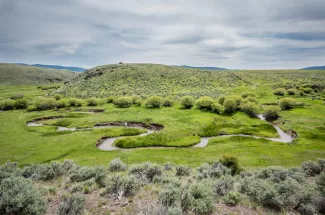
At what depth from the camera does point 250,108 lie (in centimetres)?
6097

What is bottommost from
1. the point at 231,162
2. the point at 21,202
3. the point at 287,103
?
the point at 231,162

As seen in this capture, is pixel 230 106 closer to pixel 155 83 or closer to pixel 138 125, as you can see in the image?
pixel 138 125

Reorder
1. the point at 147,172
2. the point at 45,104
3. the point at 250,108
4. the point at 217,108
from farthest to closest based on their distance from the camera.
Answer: the point at 45,104, the point at 217,108, the point at 250,108, the point at 147,172

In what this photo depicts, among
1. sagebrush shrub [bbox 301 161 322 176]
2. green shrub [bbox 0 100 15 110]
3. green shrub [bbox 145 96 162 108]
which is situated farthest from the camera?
green shrub [bbox 0 100 15 110]

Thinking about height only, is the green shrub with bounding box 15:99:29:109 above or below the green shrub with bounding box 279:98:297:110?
below

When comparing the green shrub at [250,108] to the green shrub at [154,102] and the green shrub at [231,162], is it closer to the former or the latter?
the green shrub at [154,102]

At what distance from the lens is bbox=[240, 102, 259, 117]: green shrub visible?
199ft

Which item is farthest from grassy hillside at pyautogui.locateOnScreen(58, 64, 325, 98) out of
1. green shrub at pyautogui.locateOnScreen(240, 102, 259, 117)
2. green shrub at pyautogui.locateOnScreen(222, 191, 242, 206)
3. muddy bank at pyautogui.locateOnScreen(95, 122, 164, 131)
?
green shrub at pyautogui.locateOnScreen(222, 191, 242, 206)

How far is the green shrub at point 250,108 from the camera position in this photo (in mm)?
60656

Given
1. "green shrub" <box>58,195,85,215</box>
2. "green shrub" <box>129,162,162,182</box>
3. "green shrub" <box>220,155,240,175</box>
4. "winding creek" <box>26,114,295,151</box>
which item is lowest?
"winding creek" <box>26,114,295,151</box>

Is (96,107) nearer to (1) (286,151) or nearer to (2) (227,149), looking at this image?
(2) (227,149)

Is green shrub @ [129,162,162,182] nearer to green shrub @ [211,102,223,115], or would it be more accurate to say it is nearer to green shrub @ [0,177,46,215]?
green shrub @ [0,177,46,215]

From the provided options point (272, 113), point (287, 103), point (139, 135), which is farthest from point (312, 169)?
point (287, 103)

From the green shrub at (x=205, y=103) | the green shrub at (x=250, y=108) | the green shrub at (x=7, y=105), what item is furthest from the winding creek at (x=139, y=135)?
the green shrub at (x=7, y=105)
